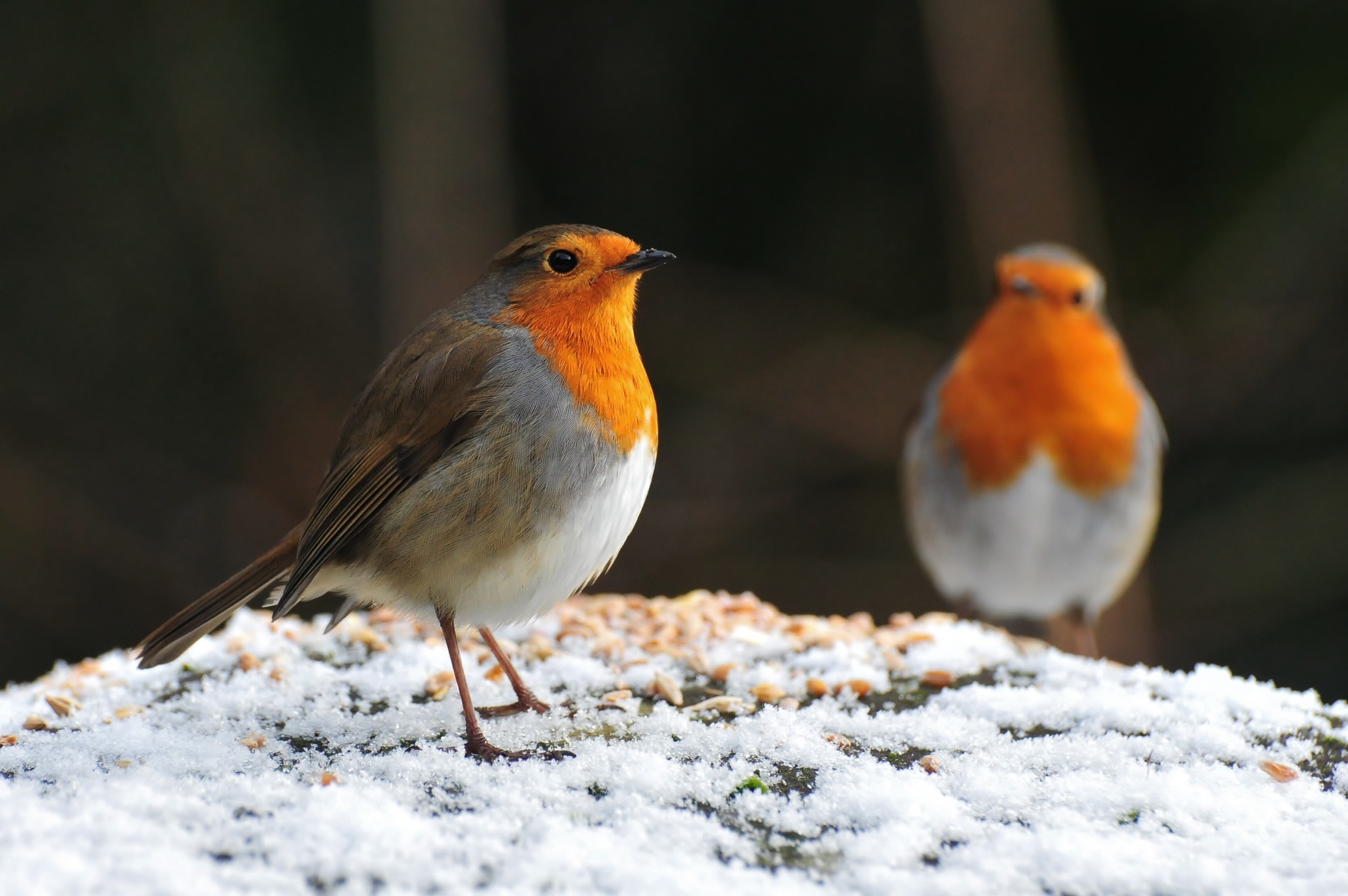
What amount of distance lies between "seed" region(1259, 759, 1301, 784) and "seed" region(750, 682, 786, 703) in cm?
80

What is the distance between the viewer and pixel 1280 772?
6.10 ft

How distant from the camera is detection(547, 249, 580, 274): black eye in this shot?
2.27m

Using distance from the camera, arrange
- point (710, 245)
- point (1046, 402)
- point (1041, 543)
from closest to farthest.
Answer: point (1046, 402) → point (1041, 543) → point (710, 245)

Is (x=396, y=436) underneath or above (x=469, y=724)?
above

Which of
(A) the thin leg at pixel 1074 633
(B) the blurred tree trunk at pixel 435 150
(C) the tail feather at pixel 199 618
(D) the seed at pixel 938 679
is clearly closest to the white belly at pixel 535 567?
(C) the tail feather at pixel 199 618

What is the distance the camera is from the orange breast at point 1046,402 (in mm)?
3820

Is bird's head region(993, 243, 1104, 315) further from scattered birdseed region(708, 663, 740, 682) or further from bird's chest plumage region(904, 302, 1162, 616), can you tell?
scattered birdseed region(708, 663, 740, 682)

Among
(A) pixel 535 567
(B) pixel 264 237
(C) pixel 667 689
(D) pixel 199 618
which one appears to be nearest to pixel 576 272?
(A) pixel 535 567

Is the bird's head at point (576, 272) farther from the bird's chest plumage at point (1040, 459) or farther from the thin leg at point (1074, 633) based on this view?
the thin leg at point (1074, 633)

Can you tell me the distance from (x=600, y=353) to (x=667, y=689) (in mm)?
630

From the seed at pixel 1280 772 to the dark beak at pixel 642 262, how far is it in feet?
4.16

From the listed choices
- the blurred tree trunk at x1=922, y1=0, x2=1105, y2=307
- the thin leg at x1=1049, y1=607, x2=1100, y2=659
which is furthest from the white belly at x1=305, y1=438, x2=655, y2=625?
the blurred tree trunk at x1=922, y1=0, x2=1105, y2=307

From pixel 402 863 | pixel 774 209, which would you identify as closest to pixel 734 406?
pixel 774 209

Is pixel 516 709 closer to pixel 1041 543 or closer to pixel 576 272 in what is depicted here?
pixel 576 272
